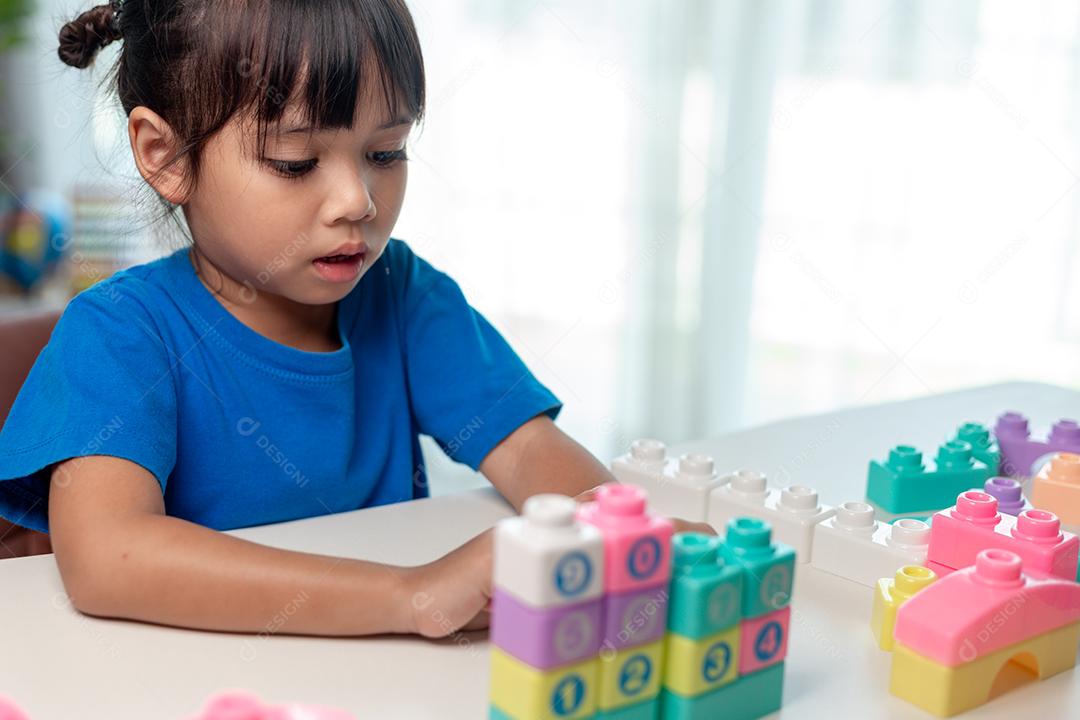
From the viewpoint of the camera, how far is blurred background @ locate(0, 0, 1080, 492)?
2.26 m

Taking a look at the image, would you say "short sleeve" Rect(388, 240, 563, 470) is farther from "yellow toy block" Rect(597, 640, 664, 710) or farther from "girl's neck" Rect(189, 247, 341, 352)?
"yellow toy block" Rect(597, 640, 664, 710)

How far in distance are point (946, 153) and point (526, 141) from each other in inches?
35.8

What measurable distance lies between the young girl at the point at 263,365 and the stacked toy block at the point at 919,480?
0.24 m

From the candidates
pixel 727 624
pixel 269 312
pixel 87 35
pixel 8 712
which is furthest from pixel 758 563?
pixel 87 35

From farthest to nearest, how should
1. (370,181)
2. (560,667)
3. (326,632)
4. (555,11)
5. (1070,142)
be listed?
(555,11), (1070,142), (370,181), (326,632), (560,667)

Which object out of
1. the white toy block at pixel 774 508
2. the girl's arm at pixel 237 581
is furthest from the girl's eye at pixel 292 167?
the white toy block at pixel 774 508

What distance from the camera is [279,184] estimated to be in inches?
34.8

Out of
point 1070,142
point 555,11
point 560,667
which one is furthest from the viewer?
point 555,11

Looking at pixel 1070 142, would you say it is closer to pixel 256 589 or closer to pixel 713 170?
pixel 713 170

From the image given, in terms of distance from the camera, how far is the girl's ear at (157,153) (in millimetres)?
936

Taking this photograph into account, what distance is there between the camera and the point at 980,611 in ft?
2.07

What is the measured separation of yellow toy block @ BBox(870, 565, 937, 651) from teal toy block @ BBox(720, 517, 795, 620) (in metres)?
0.14

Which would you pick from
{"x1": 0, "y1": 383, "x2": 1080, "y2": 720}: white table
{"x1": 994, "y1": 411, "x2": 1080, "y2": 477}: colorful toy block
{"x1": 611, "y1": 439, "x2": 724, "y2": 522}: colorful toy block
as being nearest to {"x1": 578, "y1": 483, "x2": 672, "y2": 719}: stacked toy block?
{"x1": 0, "y1": 383, "x2": 1080, "y2": 720}: white table

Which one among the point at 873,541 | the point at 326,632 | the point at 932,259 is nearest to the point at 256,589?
the point at 326,632
